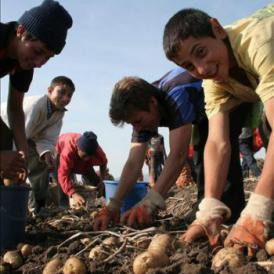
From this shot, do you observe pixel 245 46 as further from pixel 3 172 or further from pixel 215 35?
pixel 3 172

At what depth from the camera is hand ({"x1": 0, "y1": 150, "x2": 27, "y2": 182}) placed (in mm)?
3006

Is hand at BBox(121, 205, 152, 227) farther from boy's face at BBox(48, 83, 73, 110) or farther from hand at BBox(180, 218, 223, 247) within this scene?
boy's face at BBox(48, 83, 73, 110)

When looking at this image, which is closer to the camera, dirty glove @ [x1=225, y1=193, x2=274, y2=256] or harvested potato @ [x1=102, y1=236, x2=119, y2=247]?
dirty glove @ [x1=225, y1=193, x2=274, y2=256]

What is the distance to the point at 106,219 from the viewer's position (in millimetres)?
3375

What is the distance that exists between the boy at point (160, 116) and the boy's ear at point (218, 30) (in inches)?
38.7

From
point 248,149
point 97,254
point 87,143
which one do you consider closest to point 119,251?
point 97,254

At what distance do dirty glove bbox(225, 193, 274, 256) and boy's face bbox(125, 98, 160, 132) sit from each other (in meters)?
1.43

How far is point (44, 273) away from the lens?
2.31 m

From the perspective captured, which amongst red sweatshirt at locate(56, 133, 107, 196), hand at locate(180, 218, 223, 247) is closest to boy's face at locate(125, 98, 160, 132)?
hand at locate(180, 218, 223, 247)

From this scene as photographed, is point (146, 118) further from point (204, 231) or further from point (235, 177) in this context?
point (204, 231)

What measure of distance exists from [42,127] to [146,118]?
2.91 meters

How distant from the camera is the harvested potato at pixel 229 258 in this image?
2012 mm

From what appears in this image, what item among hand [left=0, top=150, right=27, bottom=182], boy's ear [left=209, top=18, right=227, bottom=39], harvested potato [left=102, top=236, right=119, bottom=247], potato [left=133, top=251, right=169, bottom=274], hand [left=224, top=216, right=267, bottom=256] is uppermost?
boy's ear [left=209, top=18, right=227, bottom=39]

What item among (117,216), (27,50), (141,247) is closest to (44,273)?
(141,247)
